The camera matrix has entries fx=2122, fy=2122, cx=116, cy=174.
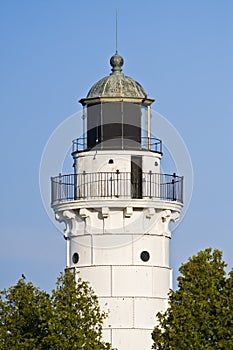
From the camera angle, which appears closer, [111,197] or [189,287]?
[189,287]

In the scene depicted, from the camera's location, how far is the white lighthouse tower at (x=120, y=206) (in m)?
63.6

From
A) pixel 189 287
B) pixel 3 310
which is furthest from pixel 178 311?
pixel 3 310

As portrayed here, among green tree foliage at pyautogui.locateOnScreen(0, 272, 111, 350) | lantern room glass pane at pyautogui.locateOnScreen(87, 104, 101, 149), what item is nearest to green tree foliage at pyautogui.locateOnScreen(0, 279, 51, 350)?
green tree foliage at pyautogui.locateOnScreen(0, 272, 111, 350)

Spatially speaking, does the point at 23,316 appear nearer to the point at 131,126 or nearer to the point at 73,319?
the point at 73,319

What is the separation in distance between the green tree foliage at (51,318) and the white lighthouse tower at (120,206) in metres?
3.22

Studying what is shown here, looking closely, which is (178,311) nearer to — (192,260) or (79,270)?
(192,260)

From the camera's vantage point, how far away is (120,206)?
63.4 meters

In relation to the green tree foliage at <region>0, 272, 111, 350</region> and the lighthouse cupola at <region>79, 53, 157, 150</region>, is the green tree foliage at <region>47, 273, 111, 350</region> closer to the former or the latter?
the green tree foliage at <region>0, 272, 111, 350</region>

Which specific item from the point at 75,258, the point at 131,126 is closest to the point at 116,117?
the point at 131,126

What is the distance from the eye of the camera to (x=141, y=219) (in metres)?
63.9

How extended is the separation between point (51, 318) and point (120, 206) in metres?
5.81

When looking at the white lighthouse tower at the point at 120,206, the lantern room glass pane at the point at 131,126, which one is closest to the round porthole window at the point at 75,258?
the white lighthouse tower at the point at 120,206

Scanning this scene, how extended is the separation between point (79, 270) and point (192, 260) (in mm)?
5555

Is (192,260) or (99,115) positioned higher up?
(99,115)
